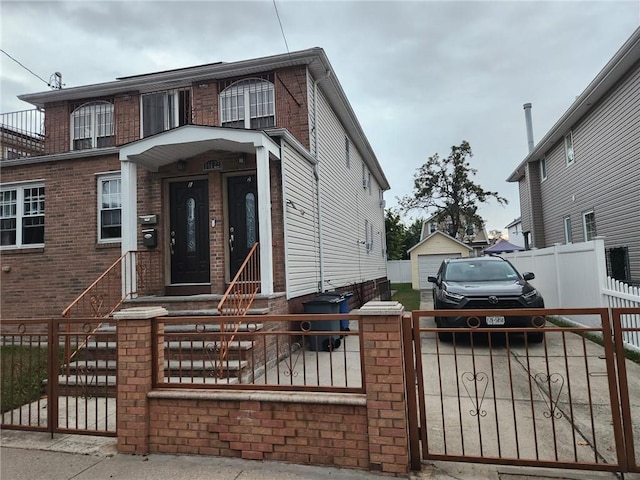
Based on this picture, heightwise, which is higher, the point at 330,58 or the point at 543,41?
the point at 543,41

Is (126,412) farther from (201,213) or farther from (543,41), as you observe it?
(543,41)

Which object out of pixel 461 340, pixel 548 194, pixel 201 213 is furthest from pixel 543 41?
pixel 201 213

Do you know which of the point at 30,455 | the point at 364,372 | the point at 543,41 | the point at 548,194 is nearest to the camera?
the point at 364,372

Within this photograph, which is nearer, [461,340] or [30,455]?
[30,455]

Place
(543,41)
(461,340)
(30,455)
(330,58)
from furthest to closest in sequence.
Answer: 1. (543,41)
2. (330,58)
3. (461,340)
4. (30,455)

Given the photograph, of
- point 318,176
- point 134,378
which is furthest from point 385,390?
point 318,176

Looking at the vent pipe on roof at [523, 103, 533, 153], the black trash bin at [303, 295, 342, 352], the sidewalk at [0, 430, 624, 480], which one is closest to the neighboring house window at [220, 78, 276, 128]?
the black trash bin at [303, 295, 342, 352]

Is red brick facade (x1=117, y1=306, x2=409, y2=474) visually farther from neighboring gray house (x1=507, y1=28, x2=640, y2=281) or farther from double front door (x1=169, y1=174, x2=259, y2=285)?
neighboring gray house (x1=507, y1=28, x2=640, y2=281)

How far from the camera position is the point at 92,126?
1077 centimetres

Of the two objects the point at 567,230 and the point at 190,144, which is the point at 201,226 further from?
the point at 567,230

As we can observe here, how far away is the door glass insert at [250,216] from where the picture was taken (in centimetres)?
763

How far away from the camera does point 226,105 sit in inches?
384

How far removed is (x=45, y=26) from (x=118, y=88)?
93.3 inches

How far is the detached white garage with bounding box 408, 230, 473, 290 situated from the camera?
2422 centimetres
